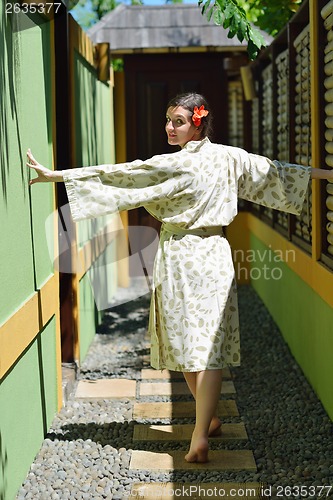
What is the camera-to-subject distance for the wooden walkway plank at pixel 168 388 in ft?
15.6

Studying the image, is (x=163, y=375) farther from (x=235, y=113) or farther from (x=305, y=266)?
(x=235, y=113)

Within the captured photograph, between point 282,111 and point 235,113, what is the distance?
12.2ft

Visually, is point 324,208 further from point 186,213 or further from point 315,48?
point 186,213

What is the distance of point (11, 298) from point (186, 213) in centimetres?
85

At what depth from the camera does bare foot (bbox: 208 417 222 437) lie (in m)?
3.84

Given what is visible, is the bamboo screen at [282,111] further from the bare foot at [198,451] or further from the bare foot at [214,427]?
the bare foot at [198,451]

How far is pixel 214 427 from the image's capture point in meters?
3.84

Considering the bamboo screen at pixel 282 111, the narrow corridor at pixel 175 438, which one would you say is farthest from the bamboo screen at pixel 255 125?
the narrow corridor at pixel 175 438

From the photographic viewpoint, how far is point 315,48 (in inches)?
171

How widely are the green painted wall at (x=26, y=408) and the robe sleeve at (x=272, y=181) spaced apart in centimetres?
120

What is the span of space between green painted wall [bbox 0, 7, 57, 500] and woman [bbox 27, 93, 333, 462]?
28 centimetres

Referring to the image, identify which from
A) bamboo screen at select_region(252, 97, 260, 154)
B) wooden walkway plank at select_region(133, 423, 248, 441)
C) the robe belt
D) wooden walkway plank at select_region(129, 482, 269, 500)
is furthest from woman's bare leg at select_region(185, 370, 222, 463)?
bamboo screen at select_region(252, 97, 260, 154)

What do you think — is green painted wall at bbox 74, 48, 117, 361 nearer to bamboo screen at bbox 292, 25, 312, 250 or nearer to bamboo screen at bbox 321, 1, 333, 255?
bamboo screen at bbox 292, 25, 312, 250

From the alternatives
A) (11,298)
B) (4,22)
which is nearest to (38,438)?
(11,298)
